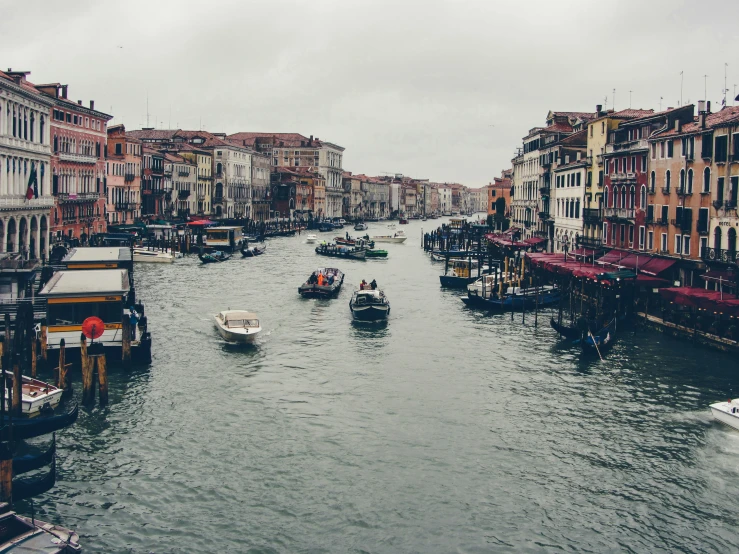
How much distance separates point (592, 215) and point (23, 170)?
29.7m

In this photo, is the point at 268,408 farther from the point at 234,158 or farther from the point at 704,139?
A: the point at 234,158

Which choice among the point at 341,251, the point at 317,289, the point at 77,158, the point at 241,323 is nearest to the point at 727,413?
the point at 241,323

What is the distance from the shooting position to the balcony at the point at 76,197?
51.3m

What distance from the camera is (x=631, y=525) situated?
1381 centimetres

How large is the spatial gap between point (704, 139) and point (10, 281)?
2611 cm

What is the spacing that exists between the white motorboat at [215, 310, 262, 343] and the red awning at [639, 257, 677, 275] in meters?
16.9

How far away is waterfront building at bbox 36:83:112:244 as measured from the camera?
5066 centimetres

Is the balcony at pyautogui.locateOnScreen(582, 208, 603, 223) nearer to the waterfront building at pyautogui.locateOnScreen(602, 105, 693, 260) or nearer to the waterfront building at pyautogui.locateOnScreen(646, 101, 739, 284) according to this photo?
the waterfront building at pyautogui.locateOnScreen(602, 105, 693, 260)

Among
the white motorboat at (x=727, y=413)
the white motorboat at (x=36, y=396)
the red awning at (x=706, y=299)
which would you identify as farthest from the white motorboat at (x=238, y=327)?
the red awning at (x=706, y=299)

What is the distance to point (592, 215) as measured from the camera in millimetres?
44344

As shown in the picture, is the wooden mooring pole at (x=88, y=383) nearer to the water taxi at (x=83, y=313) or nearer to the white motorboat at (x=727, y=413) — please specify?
the water taxi at (x=83, y=313)

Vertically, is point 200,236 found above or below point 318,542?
above

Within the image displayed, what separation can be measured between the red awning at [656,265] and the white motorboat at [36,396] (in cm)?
2446

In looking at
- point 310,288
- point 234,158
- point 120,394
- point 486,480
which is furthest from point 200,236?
point 486,480
